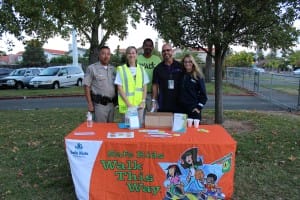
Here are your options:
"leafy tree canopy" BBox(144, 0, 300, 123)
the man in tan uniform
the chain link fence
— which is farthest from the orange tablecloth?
the chain link fence

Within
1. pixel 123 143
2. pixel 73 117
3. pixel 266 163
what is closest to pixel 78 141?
pixel 123 143

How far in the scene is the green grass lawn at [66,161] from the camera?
493cm

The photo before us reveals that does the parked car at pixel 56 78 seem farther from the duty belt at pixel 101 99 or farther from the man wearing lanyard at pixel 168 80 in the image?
the man wearing lanyard at pixel 168 80

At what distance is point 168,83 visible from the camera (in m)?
5.39

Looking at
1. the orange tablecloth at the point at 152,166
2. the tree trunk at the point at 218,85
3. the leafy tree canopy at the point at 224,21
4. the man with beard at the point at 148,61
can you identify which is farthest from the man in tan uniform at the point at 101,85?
the tree trunk at the point at 218,85

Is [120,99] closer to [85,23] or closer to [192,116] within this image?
[192,116]

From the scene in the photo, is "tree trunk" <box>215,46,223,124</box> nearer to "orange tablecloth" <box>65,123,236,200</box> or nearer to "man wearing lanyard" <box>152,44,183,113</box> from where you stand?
"man wearing lanyard" <box>152,44,183,113</box>

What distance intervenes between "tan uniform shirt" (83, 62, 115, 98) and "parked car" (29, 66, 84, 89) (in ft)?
66.2

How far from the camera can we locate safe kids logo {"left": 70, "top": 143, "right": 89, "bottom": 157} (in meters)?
4.31

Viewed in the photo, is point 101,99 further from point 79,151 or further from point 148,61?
point 79,151

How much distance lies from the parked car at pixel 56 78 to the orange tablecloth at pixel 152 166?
21417mm

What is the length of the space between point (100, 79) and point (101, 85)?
0.30ft

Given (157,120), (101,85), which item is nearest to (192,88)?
(157,120)

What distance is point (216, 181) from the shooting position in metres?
4.21
